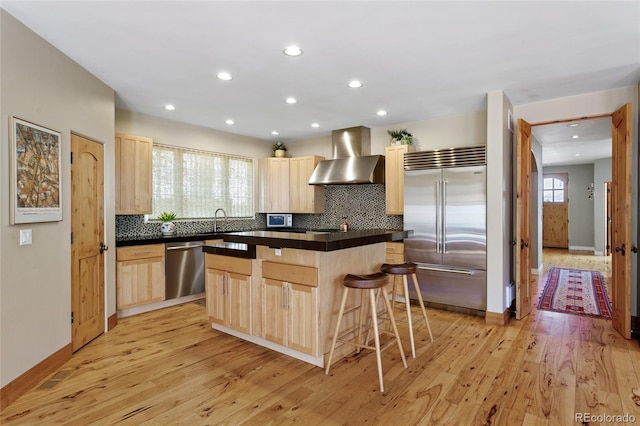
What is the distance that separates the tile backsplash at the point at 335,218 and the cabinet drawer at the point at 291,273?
8.52 ft

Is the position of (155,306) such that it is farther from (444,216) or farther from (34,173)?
(444,216)

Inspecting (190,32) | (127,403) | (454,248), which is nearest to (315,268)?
(127,403)

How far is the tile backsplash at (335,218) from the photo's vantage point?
16.7 feet

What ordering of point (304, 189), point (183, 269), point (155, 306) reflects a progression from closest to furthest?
→ point (155, 306) → point (183, 269) → point (304, 189)

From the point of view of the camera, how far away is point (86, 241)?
345 centimetres

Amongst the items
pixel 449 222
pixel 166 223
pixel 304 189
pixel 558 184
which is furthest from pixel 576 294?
pixel 558 184

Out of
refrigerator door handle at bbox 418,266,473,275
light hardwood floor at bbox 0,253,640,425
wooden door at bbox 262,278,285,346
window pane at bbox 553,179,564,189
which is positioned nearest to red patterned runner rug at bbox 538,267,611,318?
light hardwood floor at bbox 0,253,640,425

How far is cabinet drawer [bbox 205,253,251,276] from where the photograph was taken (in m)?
3.39

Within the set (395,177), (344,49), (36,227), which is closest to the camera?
(36,227)

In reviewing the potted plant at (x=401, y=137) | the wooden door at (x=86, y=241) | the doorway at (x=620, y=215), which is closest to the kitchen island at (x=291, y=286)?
the wooden door at (x=86, y=241)

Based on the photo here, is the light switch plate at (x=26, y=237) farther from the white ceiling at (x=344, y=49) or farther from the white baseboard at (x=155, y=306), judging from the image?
the white baseboard at (x=155, y=306)

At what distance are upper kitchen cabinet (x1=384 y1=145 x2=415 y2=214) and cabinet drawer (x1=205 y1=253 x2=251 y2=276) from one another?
261 centimetres

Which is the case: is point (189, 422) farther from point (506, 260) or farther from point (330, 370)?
point (506, 260)

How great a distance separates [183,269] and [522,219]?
4.36 m
